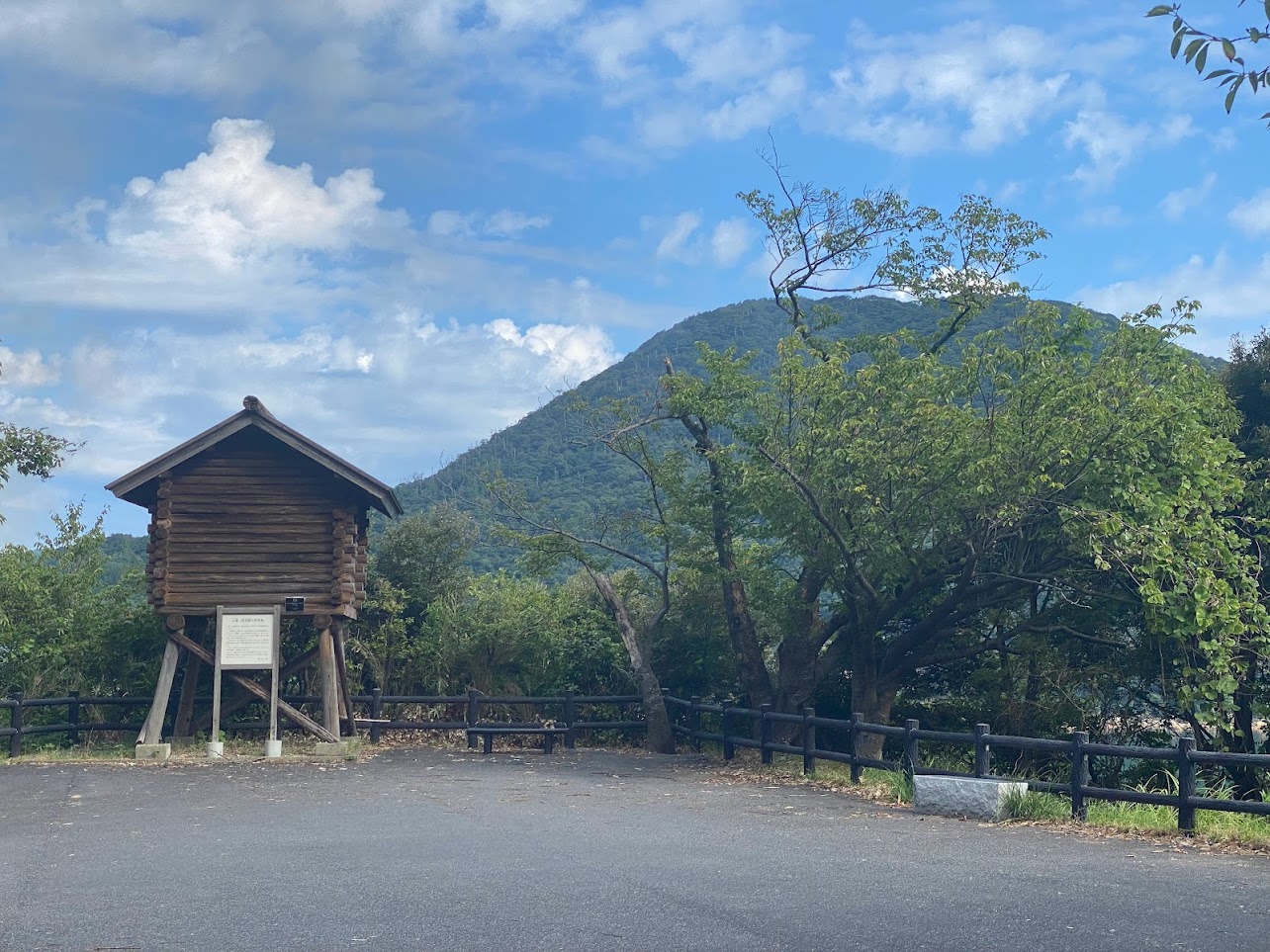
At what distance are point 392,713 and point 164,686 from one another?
18.8 feet

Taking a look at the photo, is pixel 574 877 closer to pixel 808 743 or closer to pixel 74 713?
pixel 808 743

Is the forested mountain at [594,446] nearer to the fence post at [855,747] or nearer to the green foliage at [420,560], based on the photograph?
the green foliage at [420,560]

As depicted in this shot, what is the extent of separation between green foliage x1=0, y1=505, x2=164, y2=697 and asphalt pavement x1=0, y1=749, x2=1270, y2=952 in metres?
7.71

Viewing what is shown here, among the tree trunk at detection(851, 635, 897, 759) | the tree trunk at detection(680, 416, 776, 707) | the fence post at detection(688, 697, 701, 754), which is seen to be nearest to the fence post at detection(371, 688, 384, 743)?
the fence post at detection(688, 697, 701, 754)

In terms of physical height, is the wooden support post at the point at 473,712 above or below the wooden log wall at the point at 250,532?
below

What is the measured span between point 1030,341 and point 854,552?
14.2ft

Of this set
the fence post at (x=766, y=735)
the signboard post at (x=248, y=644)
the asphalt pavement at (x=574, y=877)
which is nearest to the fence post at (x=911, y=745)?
the asphalt pavement at (x=574, y=877)

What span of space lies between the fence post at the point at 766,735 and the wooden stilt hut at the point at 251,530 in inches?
282

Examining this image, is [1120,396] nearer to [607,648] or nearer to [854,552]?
[854,552]

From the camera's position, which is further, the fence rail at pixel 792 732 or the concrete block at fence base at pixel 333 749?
the concrete block at fence base at pixel 333 749

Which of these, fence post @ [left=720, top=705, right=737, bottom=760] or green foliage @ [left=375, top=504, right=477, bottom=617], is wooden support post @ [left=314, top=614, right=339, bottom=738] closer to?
green foliage @ [left=375, top=504, right=477, bottom=617]

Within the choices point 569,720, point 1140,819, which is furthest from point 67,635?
point 1140,819

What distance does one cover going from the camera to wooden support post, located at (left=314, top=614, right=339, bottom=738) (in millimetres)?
20812

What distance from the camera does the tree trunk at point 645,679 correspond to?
77.5 feet
